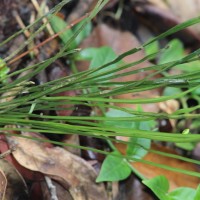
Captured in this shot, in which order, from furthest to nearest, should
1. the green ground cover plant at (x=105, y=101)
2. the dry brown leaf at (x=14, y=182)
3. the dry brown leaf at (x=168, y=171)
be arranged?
the dry brown leaf at (x=168, y=171) → the dry brown leaf at (x=14, y=182) → the green ground cover plant at (x=105, y=101)

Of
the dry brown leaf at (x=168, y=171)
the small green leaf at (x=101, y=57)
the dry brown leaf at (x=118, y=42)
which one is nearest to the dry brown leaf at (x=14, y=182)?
the dry brown leaf at (x=168, y=171)

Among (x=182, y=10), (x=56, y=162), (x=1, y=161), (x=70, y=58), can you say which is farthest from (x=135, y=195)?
(x=182, y=10)

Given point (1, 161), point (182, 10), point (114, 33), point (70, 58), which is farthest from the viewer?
point (182, 10)

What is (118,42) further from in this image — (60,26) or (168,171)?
(168,171)

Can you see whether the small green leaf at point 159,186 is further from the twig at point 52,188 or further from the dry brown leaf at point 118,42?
the dry brown leaf at point 118,42

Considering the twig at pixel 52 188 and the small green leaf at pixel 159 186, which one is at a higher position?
the twig at pixel 52 188

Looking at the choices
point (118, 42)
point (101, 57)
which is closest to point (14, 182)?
point (101, 57)

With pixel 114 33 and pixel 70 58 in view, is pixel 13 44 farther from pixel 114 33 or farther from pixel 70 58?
pixel 114 33

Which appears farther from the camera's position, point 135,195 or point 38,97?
point 135,195
